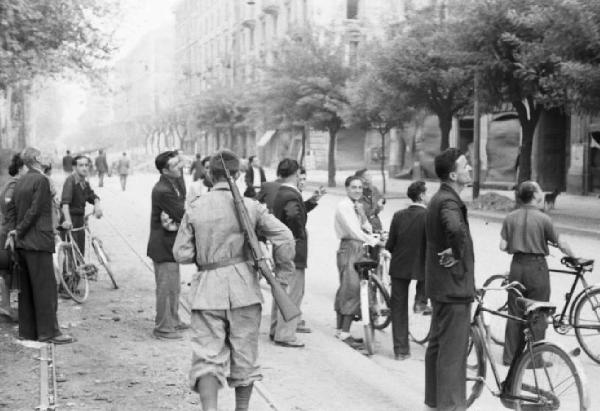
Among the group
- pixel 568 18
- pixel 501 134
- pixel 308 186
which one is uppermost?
pixel 568 18

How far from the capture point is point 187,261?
4.79 metres

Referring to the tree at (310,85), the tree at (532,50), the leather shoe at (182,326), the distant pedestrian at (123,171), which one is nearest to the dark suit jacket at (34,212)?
the leather shoe at (182,326)

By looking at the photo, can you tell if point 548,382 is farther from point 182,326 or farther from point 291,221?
point 182,326

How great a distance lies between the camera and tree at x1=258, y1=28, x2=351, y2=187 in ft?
112

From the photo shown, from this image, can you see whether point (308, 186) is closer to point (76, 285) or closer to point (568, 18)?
point (568, 18)

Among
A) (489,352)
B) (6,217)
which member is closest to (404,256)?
(489,352)

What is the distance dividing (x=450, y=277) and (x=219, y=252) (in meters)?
1.37

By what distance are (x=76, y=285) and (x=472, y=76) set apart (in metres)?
16.4

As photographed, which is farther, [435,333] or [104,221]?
[104,221]

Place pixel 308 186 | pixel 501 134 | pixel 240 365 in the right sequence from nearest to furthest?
pixel 240 365 < pixel 501 134 < pixel 308 186

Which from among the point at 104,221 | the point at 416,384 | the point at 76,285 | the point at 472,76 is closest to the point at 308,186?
the point at 472,76

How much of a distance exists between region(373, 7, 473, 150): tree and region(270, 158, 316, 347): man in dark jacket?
17234 millimetres

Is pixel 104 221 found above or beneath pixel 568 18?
beneath

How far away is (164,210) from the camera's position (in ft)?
23.9
